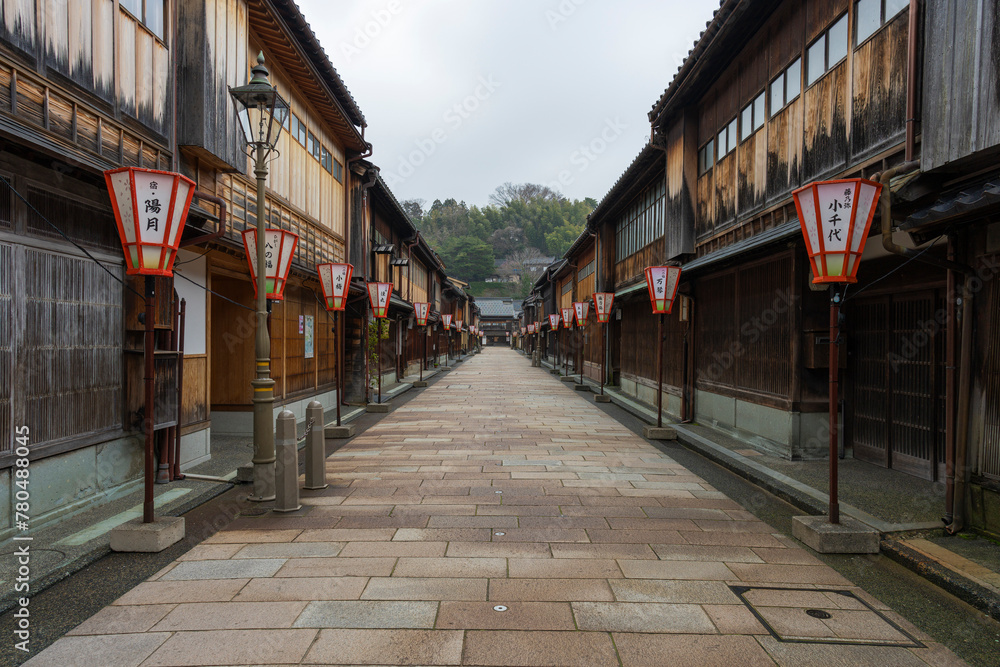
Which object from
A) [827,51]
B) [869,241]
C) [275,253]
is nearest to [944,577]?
[869,241]

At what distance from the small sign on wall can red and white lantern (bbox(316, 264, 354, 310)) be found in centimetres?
304

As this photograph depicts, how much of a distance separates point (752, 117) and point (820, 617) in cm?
982

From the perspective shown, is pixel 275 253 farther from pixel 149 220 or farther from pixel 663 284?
pixel 663 284

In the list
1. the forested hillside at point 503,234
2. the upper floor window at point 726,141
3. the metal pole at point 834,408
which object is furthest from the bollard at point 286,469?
the forested hillside at point 503,234

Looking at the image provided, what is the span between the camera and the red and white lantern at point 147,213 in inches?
205

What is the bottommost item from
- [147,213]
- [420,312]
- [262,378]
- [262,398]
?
[262,398]

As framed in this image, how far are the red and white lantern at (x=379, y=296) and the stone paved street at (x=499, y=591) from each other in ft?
27.9

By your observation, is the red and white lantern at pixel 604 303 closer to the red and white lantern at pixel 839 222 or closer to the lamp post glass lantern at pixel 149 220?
the red and white lantern at pixel 839 222

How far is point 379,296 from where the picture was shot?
626 inches

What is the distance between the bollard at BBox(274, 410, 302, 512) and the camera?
6695mm

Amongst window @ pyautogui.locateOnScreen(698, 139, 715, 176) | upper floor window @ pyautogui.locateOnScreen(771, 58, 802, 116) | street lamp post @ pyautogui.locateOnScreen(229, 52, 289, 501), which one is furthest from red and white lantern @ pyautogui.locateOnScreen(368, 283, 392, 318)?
upper floor window @ pyautogui.locateOnScreen(771, 58, 802, 116)

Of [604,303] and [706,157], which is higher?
[706,157]

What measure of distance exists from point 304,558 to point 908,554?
18.6 feet

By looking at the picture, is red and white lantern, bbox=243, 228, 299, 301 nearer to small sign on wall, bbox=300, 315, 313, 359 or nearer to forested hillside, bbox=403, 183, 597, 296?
small sign on wall, bbox=300, 315, 313, 359
